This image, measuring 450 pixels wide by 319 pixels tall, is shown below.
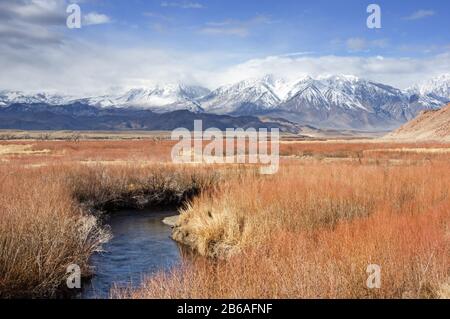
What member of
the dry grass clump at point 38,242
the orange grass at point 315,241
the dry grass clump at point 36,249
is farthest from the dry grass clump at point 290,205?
the dry grass clump at point 36,249

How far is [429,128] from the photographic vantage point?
11519cm

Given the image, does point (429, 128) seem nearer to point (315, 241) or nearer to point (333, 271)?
point (315, 241)

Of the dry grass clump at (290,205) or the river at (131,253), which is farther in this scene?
the dry grass clump at (290,205)

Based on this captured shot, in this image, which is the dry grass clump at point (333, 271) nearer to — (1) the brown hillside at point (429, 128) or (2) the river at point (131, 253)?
(2) the river at point (131, 253)

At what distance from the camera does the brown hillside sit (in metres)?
104

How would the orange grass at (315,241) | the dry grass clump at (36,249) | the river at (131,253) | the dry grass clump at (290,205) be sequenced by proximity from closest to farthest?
the orange grass at (315,241) < the dry grass clump at (36,249) < the river at (131,253) < the dry grass clump at (290,205)

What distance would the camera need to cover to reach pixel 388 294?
22.5 feet

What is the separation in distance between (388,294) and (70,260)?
22.9ft

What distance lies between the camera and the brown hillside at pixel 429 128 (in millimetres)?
104188

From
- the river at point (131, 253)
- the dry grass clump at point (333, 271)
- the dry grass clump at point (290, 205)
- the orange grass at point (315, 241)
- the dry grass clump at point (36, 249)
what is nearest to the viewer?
the dry grass clump at point (333, 271)

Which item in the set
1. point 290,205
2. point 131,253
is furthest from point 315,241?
point 131,253

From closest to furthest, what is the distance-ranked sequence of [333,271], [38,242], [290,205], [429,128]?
[333,271] → [38,242] → [290,205] → [429,128]
